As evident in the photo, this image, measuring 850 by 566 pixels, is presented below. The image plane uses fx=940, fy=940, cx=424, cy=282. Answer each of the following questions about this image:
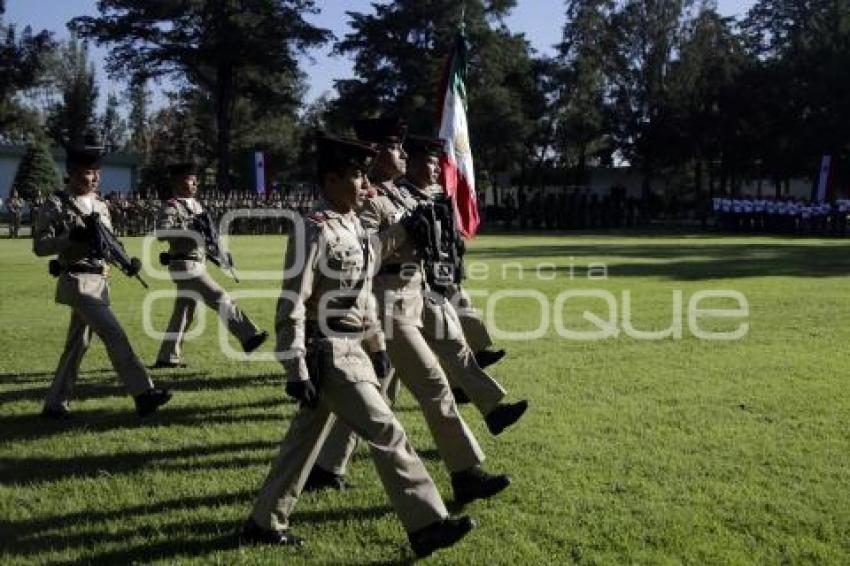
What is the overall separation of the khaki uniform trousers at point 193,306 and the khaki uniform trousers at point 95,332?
5.80 feet

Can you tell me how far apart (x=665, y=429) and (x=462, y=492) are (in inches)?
83.7

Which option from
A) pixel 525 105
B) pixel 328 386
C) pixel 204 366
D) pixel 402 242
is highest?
pixel 525 105

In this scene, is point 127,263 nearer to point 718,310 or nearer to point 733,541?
point 733,541

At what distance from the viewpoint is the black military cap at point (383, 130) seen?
5.88m

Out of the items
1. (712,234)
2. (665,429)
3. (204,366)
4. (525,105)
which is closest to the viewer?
(665,429)

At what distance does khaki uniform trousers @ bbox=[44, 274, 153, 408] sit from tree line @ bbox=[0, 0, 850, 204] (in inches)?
1594

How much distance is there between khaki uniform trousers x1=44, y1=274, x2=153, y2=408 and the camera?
6.80 m

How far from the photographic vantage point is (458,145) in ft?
29.9

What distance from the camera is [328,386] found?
4359mm

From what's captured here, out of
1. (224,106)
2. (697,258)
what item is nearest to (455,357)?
(697,258)

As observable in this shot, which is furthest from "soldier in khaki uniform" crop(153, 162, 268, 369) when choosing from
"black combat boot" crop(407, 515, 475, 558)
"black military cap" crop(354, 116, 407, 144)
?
"black combat boot" crop(407, 515, 475, 558)

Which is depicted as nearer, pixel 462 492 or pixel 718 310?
pixel 462 492

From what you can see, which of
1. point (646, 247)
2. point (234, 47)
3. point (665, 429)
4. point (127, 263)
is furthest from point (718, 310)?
point (234, 47)

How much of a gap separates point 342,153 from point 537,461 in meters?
2.49
